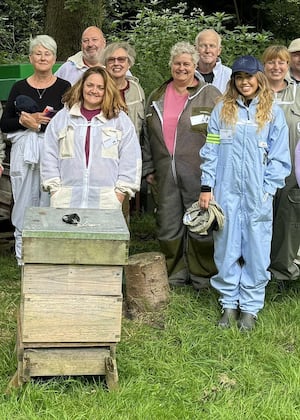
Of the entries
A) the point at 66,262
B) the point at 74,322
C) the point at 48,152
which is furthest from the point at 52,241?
the point at 48,152

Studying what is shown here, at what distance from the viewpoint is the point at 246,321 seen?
5.02 meters

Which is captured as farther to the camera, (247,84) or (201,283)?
(201,283)

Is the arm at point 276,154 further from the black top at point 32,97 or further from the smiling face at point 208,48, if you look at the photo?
the black top at point 32,97

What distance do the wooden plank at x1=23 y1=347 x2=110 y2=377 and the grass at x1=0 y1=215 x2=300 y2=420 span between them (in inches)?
4.0

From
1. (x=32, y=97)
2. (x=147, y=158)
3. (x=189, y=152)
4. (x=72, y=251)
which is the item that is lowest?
(x=72, y=251)

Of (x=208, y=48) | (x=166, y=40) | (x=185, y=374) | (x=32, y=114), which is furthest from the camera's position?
(x=166, y=40)

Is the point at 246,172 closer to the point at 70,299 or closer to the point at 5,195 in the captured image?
the point at 70,299

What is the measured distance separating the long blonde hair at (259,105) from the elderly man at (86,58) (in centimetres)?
161

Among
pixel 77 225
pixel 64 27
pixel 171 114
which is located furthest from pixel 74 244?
pixel 64 27

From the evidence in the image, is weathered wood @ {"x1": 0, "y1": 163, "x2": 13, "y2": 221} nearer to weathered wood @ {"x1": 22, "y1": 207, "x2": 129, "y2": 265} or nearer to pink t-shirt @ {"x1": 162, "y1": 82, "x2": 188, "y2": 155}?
pink t-shirt @ {"x1": 162, "y1": 82, "x2": 188, "y2": 155}

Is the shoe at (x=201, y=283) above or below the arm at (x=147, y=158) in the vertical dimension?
below

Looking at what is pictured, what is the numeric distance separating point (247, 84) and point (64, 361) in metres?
2.31

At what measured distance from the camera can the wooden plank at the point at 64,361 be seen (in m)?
3.96

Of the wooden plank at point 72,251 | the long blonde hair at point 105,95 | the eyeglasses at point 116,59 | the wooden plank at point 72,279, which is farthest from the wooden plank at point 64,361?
the eyeglasses at point 116,59
